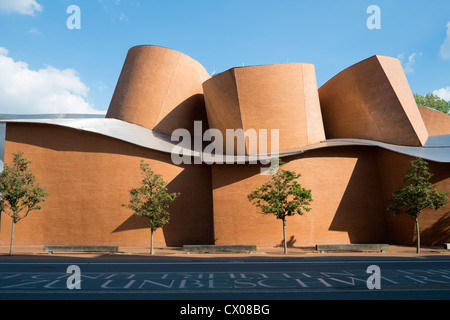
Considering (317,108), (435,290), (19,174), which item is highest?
(317,108)

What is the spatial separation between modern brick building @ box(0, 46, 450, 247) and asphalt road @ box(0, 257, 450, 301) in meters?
8.45

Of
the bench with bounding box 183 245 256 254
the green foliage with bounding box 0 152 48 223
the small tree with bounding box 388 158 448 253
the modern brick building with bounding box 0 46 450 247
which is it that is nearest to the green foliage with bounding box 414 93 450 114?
the modern brick building with bounding box 0 46 450 247

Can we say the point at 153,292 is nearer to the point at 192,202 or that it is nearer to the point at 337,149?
the point at 192,202

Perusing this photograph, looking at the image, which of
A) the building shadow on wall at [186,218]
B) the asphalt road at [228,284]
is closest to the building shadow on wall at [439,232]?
the asphalt road at [228,284]

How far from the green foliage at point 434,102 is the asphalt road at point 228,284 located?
40923mm

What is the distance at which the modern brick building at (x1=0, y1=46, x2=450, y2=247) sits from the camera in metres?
18.7

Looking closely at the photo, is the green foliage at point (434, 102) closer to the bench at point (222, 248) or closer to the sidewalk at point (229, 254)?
the sidewalk at point (229, 254)

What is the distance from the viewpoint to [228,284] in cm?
764

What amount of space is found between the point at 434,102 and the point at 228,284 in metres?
48.0

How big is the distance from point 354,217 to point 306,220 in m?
3.44

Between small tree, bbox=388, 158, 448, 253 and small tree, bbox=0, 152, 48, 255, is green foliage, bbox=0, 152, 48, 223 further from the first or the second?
small tree, bbox=388, 158, 448, 253

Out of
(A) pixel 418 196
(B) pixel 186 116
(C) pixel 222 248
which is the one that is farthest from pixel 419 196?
(B) pixel 186 116
